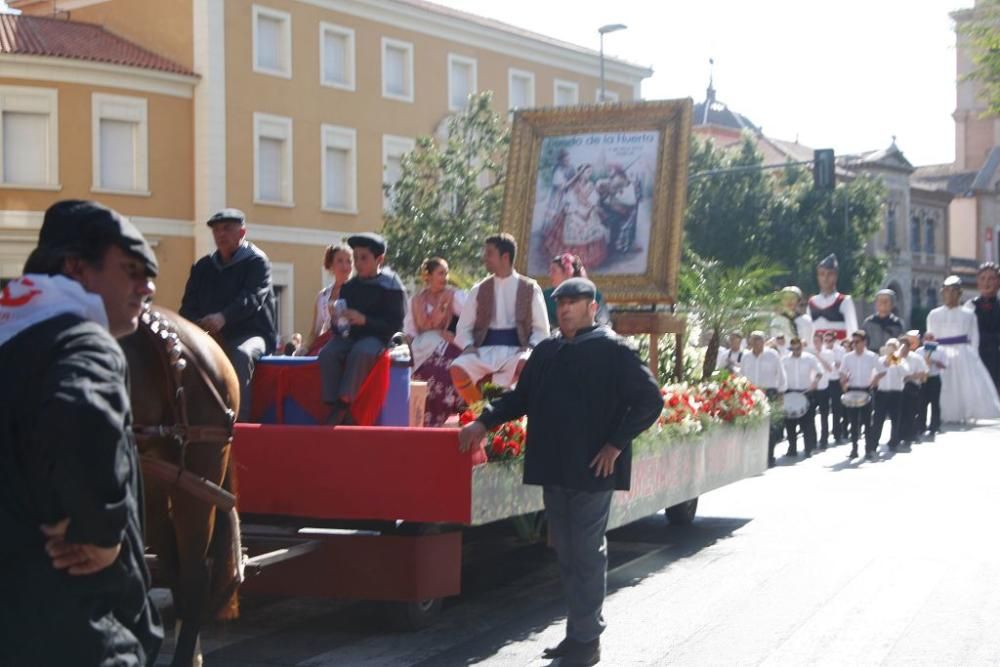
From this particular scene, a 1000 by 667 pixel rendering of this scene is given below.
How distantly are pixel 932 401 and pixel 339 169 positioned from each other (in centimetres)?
2462

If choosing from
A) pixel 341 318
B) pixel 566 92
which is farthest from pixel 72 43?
pixel 341 318

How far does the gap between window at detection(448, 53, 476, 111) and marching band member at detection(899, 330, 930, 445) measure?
1070 inches

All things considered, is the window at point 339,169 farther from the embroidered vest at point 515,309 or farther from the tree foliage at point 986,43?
the embroidered vest at point 515,309

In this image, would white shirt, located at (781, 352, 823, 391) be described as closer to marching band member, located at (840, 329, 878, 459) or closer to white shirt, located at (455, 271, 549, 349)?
marching band member, located at (840, 329, 878, 459)

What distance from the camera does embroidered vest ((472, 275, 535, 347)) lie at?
10320 mm

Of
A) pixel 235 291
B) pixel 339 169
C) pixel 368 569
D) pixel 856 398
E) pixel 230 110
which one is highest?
pixel 230 110

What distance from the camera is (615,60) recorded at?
176 feet

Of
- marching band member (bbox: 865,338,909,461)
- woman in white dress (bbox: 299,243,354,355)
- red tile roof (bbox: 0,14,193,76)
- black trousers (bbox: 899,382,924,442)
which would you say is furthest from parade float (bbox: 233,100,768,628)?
red tile roof (bbox: 0,14,193,76)

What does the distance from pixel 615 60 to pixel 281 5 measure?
613 inches

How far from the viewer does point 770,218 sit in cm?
6031

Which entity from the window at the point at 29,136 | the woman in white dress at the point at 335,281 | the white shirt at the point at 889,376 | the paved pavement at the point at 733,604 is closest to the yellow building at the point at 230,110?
the window at the point at 29,136

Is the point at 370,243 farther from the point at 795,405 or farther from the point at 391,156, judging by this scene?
the point at 391,156

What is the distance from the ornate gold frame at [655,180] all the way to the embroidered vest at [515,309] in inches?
113

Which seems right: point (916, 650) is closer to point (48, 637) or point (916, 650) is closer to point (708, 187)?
point (48, 637)
